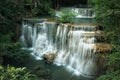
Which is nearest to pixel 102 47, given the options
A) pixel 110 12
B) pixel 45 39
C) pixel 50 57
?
pixel 110 12

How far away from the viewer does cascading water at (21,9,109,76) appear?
13.4 m

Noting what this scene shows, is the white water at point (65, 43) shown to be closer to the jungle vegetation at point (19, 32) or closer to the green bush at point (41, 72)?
the jungle vegetation at point (19, 32)

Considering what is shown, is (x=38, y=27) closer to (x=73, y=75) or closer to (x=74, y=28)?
(x=74, y=28)

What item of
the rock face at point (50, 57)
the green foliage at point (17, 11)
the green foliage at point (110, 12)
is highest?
the green foliage at point (110, 12)

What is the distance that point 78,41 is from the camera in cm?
1424

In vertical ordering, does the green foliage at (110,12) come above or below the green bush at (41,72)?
above

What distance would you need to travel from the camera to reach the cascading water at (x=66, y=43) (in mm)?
13391

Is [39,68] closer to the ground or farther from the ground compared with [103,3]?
closer to the ground

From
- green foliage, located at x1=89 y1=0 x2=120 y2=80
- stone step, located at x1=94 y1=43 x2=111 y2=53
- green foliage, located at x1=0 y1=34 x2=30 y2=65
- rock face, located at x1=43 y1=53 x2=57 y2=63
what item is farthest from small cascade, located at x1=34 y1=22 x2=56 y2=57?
green foliage, located at x1=89 y1=0 x2=120 y2=80

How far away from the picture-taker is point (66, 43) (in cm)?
1523

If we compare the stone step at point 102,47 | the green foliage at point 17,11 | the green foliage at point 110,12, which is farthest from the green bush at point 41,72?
the green foliage at point 110,12

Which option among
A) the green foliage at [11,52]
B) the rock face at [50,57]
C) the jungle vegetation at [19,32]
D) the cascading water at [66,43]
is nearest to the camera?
the jungle vegetation at [19,32]

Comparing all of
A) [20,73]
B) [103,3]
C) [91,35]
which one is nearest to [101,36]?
[91,35]

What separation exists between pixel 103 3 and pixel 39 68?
4.39 metres
